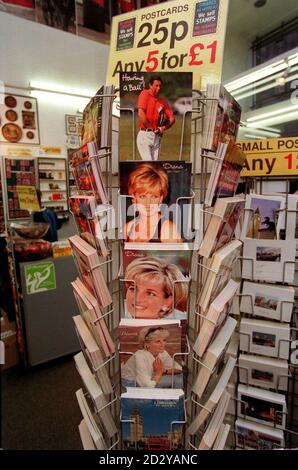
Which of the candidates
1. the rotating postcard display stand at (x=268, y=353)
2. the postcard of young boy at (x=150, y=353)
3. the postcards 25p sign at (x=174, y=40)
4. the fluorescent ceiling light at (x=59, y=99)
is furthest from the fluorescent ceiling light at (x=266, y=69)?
the fluorescent ceiling light at (x=59, y=99)

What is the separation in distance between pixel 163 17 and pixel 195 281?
2.83 ft

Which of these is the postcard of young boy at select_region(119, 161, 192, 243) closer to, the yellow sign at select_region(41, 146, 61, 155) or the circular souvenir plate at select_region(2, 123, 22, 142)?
the circular souvenir plate at select_region(2, 123, 22, 142)

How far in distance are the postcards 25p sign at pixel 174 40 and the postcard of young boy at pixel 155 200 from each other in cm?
31

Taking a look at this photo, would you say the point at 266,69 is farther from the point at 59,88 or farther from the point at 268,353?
the point at 59,88

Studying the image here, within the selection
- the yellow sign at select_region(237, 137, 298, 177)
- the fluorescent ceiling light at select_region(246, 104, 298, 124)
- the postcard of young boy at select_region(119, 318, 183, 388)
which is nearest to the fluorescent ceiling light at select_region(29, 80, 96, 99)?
the fluorescent ceiling light at select_region(246, 104, 298, 124)

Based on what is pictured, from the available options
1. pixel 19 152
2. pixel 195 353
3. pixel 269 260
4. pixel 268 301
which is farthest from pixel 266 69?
pixel 19 152

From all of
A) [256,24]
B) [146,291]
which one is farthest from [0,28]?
[256,24]

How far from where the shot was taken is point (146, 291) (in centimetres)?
84

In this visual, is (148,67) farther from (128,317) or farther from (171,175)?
(128,317)

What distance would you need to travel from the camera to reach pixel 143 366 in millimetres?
856

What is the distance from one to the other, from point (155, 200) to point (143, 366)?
0.48 meters

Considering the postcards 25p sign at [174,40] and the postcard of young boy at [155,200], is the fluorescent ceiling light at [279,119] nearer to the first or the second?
the postcards 25p sign at [174,40]

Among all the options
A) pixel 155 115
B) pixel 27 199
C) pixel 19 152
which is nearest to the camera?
pixel 155 115

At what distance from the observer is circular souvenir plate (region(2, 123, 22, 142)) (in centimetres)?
324
